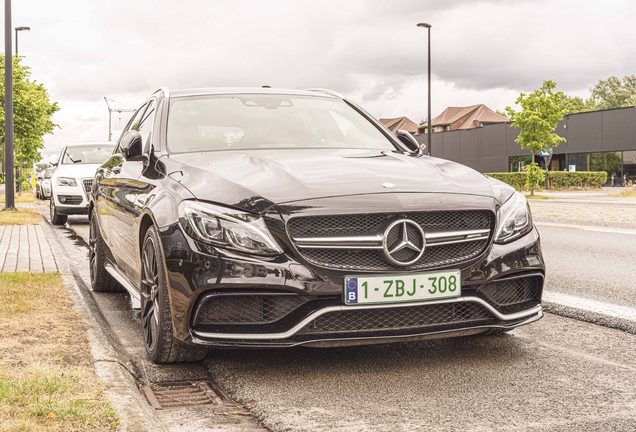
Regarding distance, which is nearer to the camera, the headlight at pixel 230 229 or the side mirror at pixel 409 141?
the headlight at pixel 230 229

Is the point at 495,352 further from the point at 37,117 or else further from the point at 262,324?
the point at 37,117

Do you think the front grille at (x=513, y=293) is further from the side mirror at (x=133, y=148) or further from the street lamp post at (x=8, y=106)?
the street lamp post at (x=8, y=106)

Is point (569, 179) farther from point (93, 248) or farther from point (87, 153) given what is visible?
point (93, 248)

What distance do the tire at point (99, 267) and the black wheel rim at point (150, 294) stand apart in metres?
2.16

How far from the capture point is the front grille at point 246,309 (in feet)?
12.5

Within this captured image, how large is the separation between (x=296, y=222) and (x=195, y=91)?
2.45 metres

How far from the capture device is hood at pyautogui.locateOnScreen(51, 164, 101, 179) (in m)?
15.8

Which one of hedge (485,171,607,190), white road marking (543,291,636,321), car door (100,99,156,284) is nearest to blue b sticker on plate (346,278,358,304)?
car door (100,99,156,284)

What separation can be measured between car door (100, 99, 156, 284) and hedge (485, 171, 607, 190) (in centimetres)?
3818

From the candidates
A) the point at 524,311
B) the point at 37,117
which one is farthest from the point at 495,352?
the point at 37,117

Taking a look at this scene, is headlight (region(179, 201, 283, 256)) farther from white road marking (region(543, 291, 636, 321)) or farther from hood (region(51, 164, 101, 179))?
hood (region(51, 164, 101, 179))

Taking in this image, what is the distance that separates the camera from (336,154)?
4.93m

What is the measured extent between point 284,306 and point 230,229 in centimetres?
46

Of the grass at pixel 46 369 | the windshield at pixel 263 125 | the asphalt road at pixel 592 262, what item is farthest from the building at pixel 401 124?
the grass at pixel 46 369
